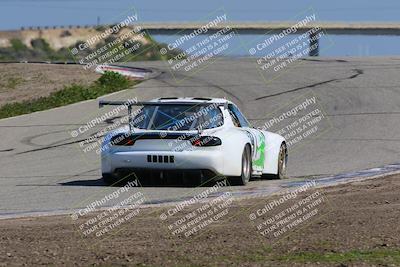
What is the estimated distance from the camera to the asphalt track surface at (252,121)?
45.2 ft

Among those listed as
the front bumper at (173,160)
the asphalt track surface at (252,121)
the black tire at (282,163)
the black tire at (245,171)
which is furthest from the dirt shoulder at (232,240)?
the black tire at (282,163)

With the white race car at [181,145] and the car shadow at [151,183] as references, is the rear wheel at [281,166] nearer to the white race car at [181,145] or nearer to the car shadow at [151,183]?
the white race car at [181,145]

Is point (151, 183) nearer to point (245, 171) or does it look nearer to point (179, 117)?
point (179, 117)

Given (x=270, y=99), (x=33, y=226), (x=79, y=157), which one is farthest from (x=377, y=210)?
(x=270, y=99)

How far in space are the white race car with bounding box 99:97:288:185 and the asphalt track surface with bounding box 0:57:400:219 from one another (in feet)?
0.94

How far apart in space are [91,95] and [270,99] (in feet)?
16.8

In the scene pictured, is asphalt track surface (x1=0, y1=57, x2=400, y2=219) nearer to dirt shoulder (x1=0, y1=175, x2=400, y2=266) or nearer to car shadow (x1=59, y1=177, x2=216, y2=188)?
car shadow (x1=59, y1=177, x2=216, y2=188)

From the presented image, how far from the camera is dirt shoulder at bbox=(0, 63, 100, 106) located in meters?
32.5

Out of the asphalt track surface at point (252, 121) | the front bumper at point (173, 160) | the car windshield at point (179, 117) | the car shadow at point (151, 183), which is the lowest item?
the asphalt track surface at point (252, 121)

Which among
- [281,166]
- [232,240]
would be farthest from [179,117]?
[232,240]

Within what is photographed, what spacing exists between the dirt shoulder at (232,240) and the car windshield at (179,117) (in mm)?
2865

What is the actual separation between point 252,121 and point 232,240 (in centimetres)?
1612

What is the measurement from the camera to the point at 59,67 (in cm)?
3822

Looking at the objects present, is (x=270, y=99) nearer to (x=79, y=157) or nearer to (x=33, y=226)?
(x=79, y=157)
